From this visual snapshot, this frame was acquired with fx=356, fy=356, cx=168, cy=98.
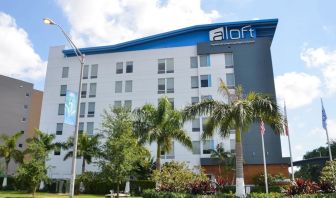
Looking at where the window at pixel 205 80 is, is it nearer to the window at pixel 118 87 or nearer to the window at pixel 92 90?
the window at pixel 118 87

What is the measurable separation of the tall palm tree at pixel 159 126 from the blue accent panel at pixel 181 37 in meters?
23.4

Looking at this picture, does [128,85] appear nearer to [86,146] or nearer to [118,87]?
[118,87]

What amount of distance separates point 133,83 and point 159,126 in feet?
74.5

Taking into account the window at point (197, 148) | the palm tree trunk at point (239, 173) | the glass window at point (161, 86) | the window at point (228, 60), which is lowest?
the palm tree trunk at point (239, 173)

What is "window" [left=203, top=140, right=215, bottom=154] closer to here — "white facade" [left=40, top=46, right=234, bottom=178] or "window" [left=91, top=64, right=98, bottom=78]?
"white facade" [left=40, top=46, right=234, bottom=178]

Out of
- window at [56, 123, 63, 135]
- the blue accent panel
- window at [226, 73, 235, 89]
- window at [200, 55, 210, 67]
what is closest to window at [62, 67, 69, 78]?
the blue accent panel

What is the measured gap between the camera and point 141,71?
5684cm

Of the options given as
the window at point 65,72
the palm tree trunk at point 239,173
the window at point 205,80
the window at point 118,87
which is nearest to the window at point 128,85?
the window at point 118,87

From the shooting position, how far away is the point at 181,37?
57250 millimetres

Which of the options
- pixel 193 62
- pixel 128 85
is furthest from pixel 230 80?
pixel 128 85

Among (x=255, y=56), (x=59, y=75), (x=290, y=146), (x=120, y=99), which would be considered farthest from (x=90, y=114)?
(x=290, y=146)

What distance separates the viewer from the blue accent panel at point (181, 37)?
54969mm

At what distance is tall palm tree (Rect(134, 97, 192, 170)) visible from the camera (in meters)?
34.7

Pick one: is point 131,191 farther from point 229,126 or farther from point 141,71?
point 229,126
